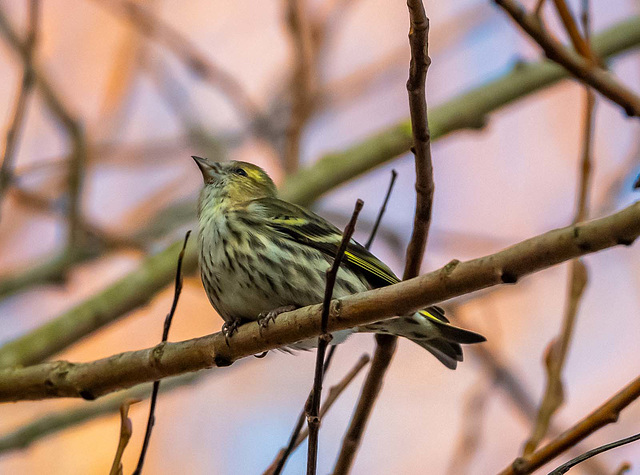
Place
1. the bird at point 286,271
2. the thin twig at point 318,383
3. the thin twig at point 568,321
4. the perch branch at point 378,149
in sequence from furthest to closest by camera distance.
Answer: the perch branch at point 378,149
the bird at point 286,271
the thin twig at point 568,321
the thin twig at point 318,383

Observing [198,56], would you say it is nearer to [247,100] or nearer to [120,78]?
[247,100]

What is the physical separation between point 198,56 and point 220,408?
3.77m

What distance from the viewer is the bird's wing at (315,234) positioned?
2.96 meters

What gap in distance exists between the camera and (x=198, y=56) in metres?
4.48

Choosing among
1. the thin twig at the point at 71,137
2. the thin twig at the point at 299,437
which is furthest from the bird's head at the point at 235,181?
the thin twig at the point at 299,437

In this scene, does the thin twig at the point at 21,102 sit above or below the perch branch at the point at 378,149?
above

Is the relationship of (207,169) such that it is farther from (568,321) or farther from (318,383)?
(318,383)

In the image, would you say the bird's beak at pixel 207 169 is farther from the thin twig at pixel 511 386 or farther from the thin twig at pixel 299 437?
the thin twig at pixel 299 437

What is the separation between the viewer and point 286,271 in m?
2.95

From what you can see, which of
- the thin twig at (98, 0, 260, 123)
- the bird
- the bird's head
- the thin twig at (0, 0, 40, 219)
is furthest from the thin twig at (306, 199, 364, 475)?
the thin twig at (98, 0, 260, 123)

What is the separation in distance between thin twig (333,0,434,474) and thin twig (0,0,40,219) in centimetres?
187

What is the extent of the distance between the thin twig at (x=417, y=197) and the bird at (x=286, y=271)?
0.31m

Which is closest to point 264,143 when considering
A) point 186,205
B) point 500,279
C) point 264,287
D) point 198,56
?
point 186,205

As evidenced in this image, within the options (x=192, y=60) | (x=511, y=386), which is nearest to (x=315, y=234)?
(x=511, y=386)
